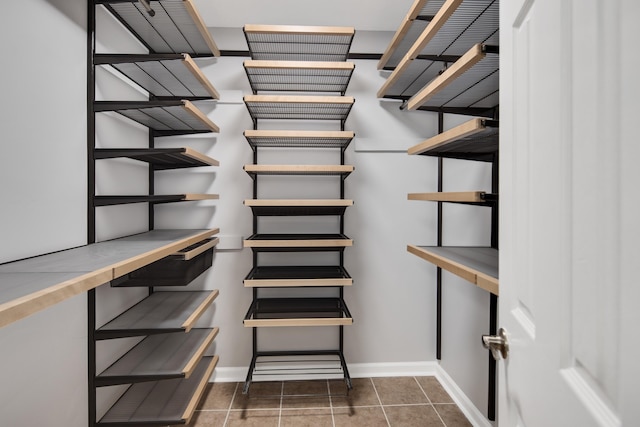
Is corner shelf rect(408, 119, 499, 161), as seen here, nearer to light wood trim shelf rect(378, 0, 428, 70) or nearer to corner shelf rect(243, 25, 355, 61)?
light wood trim shelf rect(378, 0, 428, 70)

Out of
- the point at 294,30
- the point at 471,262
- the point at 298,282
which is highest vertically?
the point at 294,30

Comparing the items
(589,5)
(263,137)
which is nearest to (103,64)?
(263,137)

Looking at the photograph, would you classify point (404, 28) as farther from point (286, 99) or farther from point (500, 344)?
point (500, 344)

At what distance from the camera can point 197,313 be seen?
1.79m

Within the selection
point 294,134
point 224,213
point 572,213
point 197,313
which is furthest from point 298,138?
point 572,213

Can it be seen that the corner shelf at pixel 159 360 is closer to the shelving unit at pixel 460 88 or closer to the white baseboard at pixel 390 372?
the white baseboard at pixel 390 372

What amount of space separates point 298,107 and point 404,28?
703mm

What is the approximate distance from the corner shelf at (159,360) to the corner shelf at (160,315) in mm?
169

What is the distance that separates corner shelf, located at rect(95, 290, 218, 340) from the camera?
1524mm

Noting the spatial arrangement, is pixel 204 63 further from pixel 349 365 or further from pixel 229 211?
pixel 349 365

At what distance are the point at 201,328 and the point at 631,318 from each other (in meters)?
2.20

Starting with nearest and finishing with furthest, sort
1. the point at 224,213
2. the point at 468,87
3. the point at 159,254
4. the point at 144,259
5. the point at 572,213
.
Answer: the point at 572,213, the point at 144,259, the point at 159,254, the point at 468,87, the point at 224,213

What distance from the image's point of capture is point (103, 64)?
1519mm

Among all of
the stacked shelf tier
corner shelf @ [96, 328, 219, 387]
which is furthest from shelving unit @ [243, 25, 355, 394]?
the stacked shelf tier
